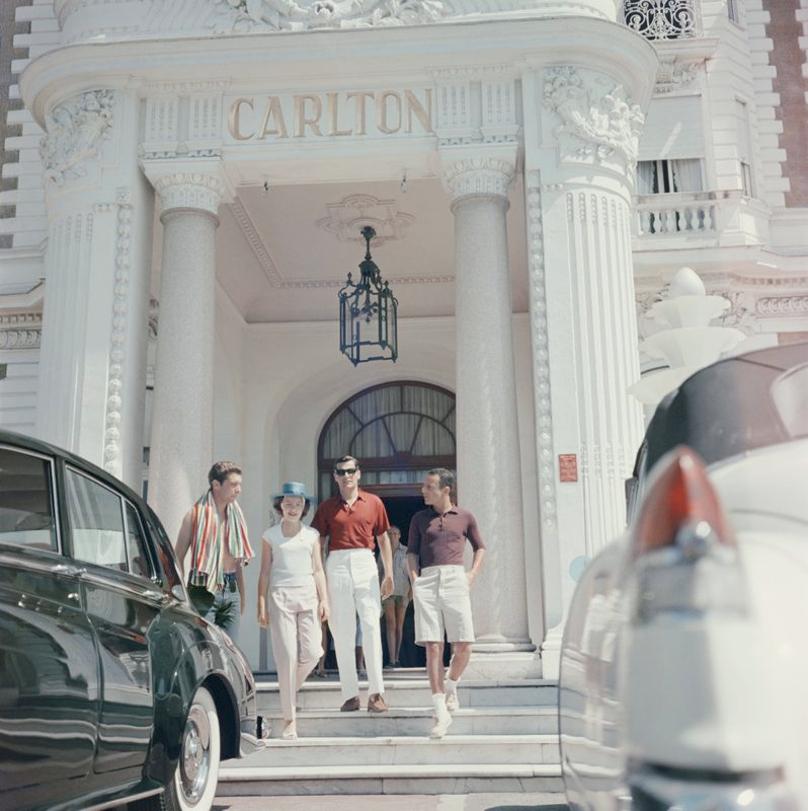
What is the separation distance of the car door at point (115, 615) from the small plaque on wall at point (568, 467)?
640 cm

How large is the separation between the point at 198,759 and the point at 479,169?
7.88m

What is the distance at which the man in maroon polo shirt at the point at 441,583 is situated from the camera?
27.0ft

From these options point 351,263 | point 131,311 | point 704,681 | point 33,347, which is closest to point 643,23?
point 351,263

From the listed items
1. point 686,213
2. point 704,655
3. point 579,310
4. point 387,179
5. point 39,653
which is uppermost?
point 686,213

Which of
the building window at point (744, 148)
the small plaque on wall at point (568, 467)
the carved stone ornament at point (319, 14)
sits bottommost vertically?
the small plaque on wall at point (568, 467)

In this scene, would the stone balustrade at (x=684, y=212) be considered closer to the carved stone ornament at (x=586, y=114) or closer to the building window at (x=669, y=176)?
the building window at (x=669, y=176)

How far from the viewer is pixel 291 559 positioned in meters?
8.28

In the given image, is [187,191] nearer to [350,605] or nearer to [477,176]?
[477,176]

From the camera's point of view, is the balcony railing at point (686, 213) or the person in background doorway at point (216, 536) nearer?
the person in background doorway at point (216, 536)

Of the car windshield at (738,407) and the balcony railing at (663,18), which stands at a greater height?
the balcony railing at (663,18)

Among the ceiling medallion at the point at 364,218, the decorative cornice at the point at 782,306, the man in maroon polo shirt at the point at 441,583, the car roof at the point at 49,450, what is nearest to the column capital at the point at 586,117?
the ceiling medallion at the point at 364,218

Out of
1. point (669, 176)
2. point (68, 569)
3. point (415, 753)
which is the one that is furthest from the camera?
point (669, 176)

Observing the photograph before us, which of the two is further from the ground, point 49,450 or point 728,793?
point 49,450

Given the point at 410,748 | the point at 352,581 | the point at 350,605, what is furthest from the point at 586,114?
the point at 410,748
